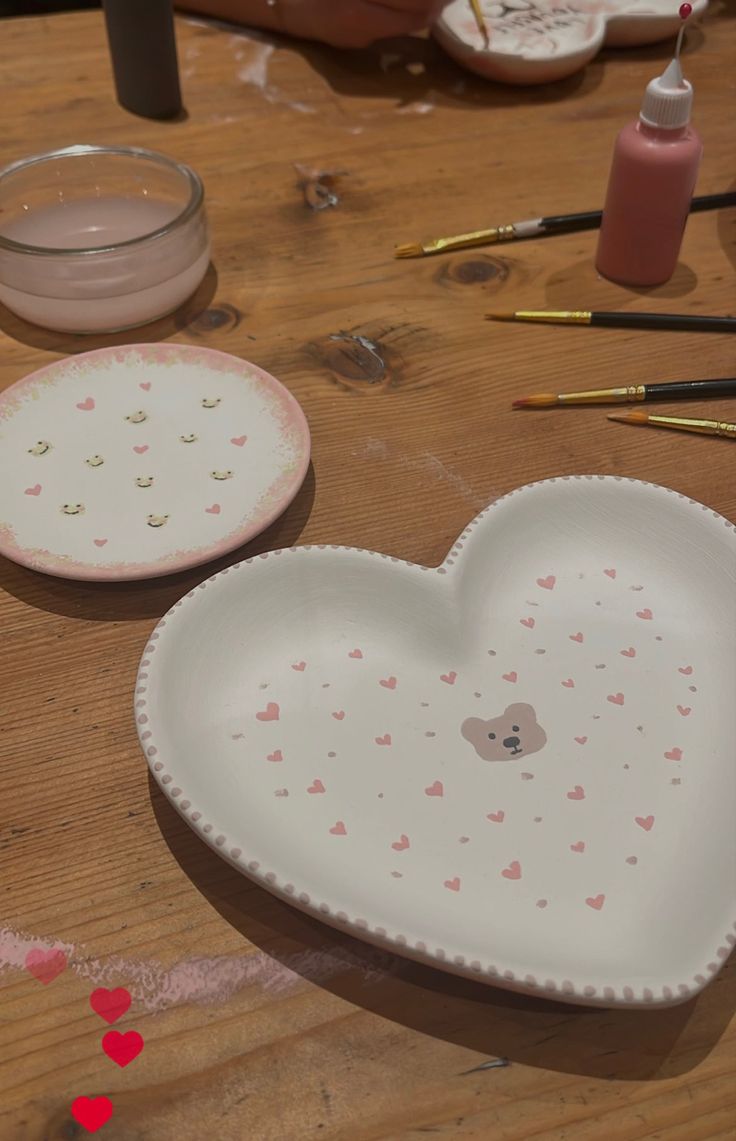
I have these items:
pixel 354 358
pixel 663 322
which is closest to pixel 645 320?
pixel 663 322

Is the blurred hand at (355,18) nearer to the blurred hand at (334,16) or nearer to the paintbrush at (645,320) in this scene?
the blurred hand at (334,16)

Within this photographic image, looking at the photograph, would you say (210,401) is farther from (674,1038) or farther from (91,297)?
(674,1038)

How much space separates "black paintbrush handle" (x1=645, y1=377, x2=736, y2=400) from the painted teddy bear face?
0.30 metres

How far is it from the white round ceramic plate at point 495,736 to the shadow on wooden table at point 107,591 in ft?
0.22

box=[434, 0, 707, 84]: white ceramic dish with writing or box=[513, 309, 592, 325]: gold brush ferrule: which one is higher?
→ box=[434, 0, 707, 84]: white ceramic dish with writing

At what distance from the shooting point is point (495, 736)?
0.52 metres

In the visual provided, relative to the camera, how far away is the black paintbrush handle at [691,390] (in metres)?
0.72

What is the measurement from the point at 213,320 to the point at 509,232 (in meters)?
0.26

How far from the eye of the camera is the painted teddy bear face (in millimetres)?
509
